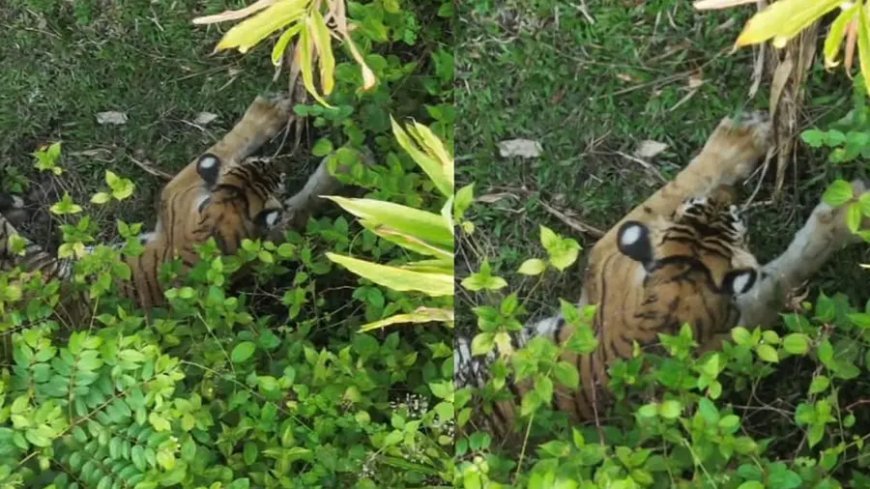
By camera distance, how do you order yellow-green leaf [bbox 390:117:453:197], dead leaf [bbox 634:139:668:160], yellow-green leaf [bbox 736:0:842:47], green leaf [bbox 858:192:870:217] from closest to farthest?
yellow-green leaf [bbox 736:0:842:47], green leaf [bbox 858:192:870:217], dead leaf [bbox 634:139:668:160], yellow-green leaf [bbox 390:117:453:197]

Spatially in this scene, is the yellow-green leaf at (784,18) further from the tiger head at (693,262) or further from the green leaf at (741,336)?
the green leaf at (741,336)

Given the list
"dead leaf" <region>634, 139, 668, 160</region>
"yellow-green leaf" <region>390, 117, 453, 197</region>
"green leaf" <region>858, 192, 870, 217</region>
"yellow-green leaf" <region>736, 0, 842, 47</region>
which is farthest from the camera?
"yellow-green leaf" <region>390, 117, 453, 197</region>

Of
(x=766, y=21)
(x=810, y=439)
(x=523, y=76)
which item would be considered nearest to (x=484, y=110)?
(x=523, y=76)

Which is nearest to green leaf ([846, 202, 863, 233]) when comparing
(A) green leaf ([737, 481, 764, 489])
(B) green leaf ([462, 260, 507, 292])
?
(A) green leaf ([737, 481, 764, 489])

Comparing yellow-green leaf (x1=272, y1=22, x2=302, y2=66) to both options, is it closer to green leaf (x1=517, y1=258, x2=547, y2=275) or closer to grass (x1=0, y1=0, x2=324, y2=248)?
grass (x1=0, y1=0, x2=324, y2=248)

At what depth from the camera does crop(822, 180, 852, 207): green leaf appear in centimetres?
109

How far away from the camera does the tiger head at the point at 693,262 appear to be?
116 centimetres

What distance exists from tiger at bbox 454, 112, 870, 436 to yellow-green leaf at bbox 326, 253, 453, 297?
5.6 inches

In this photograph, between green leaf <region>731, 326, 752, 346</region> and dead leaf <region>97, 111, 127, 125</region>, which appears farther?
dead leaf <region>97, 111, 127, 125</region>

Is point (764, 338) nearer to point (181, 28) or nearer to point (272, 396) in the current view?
point (272, 396)

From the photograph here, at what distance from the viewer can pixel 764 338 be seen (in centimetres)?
115

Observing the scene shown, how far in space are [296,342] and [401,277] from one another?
0.70ft

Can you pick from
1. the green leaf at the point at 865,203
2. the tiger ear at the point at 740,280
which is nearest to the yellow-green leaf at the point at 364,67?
the tiger ear at the point at 740,280

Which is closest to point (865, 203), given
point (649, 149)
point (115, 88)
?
point (649, 149)
